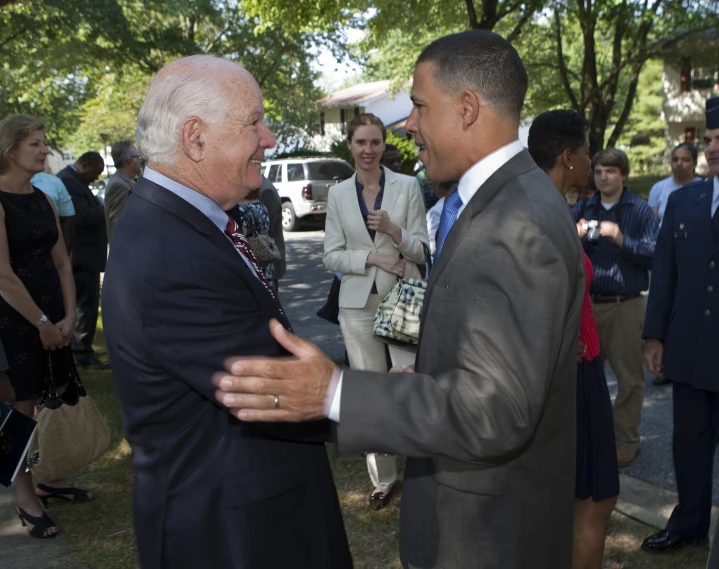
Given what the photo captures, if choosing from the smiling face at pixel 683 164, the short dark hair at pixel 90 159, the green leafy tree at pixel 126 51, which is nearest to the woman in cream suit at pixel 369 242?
the short dark hair at pixel 90 159

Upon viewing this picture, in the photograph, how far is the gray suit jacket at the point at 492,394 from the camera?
64.4 inches

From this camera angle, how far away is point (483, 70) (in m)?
1.87

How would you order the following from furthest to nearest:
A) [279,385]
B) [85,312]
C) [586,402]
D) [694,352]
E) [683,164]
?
[683,164] → [85,312] → [694,352] → [586,402] → [279,385]

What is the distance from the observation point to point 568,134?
2.98 metres

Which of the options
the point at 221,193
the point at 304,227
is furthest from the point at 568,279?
the point at 304,227

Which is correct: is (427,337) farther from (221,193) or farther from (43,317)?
(43,317)

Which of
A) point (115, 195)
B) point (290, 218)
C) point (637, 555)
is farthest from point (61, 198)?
point (290, 218)

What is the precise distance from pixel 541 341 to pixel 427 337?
1.04 ft

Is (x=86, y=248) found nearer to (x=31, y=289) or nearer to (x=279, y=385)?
(x=31, y=289)

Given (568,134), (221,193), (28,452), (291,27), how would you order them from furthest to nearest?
(291,27) → (28,452) → (568,134) → (221,193)

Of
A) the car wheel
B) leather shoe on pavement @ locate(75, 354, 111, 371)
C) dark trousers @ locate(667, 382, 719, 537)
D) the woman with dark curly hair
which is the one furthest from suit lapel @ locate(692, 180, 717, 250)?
the car wheel

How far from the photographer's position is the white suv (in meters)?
22.0

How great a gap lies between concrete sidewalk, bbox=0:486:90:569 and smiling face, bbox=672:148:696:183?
291 inches

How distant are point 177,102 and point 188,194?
24 cm
